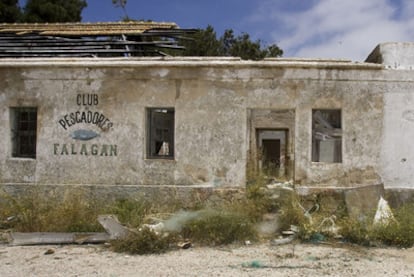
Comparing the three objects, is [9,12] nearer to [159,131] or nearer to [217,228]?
[159,131]

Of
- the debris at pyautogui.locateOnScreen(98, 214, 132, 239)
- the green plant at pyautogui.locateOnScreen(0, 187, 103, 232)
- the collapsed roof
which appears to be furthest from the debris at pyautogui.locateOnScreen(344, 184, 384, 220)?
the collapsed roof

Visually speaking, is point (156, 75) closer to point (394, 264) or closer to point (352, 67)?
point (352, 67)

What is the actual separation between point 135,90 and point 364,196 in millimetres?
5141

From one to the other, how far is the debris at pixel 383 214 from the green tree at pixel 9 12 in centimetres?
1967

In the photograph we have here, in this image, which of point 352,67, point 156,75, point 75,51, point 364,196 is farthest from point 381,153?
point 75,51

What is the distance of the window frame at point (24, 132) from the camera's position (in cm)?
984

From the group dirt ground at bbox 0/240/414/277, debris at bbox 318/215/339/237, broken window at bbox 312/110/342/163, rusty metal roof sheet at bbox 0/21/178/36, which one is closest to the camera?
dirt ground at bbox 0/240/414/277

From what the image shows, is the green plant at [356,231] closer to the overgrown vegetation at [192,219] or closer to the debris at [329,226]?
the overgrown vegetation at [192,219]

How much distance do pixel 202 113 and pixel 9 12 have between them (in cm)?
1672

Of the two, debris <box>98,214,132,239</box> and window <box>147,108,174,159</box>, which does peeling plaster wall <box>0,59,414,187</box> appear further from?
debris <box>98,214,132,239</box>

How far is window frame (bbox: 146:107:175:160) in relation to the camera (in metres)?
9.53

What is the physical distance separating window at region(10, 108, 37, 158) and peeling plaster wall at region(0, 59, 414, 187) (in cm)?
23

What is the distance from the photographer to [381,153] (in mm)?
9000

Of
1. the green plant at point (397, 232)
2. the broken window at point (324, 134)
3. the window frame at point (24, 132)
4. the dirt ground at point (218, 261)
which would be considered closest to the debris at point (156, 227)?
the dirt ground at point (218, 261)
